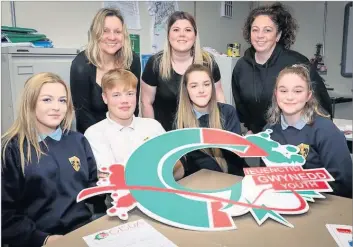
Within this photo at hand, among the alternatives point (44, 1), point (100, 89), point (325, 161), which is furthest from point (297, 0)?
point (44, 1)

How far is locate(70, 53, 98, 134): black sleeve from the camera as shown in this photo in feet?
2.40

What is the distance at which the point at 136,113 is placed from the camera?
2.60ft

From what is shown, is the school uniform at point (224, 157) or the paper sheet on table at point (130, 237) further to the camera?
the school uniform at point (224, 157)

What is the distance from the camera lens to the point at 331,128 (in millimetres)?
719

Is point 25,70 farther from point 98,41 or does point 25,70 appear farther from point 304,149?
point 304,149

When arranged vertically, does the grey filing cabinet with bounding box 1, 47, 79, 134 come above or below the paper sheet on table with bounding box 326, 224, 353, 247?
above

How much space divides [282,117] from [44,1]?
674 mm

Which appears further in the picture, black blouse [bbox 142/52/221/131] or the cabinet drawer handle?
Result: black blouse [bbox 142/52/221/131]

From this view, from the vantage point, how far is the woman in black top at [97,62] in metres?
0.74

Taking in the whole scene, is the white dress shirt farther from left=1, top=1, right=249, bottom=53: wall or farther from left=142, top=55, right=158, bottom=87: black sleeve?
left=1, top=1, right=249, bottom=53: wall

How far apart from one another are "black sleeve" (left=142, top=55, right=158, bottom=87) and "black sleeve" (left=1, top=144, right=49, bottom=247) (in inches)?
13.0

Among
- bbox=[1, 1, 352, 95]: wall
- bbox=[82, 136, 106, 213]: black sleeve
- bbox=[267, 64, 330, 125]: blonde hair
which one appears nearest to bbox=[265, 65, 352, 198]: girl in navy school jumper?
bbox=[267, 64, 330, 125]: blonde hair

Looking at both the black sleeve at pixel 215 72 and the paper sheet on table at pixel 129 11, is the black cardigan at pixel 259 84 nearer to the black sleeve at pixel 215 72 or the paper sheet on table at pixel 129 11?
the black sleeve at pixel 215 72

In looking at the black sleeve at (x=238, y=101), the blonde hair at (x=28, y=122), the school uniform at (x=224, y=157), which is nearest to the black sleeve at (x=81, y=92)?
the blonde hair at (x=28, y=122)
